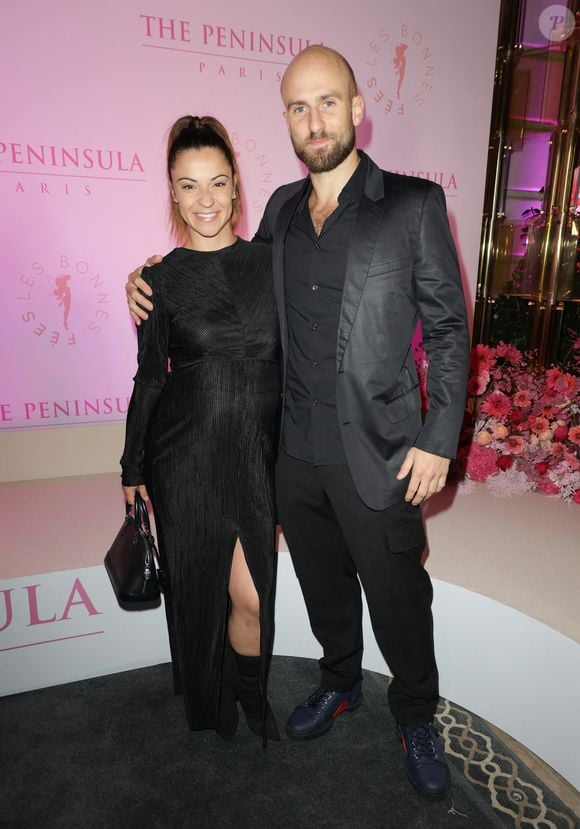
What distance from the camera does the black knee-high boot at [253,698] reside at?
79.7 inches

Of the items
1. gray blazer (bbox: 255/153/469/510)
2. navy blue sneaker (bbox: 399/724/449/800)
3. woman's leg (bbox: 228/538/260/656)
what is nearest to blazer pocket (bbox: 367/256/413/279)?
gray blazer (bbox: 255/153/469/510)

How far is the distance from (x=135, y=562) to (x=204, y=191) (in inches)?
45.8

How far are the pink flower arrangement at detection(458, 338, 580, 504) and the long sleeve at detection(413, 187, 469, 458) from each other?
5.30 feet

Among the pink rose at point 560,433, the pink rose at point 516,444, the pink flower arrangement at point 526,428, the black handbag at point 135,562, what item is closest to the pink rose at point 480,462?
the pink flower arrangement at point 526,428

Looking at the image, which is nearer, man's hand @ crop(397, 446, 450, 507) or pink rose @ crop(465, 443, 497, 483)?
man's hand @ crop(397, 446, 450, 507)

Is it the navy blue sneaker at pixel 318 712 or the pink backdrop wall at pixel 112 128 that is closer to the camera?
the navy blue sneaker at pixel 318 712

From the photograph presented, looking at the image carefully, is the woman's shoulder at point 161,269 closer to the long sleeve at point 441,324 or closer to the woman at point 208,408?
the woman at point 208,408

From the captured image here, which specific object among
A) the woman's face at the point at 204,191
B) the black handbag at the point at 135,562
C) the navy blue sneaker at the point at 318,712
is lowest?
the navy blue sneaker at the point at 318,712

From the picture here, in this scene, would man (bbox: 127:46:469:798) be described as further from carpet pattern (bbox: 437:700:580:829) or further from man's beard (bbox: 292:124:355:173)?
carpet pattern (bbox: 437:700:580:829)

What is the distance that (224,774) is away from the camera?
6.46ft

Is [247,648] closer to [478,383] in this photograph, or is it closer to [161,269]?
[161,269]

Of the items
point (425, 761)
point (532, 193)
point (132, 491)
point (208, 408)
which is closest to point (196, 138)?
point (208, 408)

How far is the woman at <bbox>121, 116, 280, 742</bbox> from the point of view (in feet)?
5.95

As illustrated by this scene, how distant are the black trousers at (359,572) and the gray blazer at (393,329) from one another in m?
0.11
